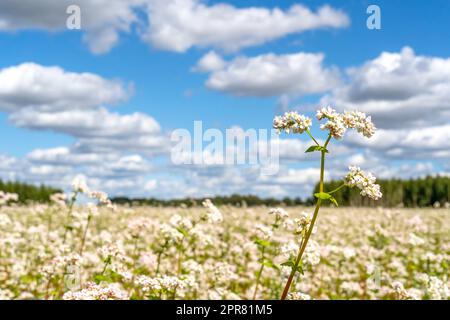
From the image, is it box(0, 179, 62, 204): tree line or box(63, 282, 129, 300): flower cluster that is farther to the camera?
box(0, 179, 62, 204): tree line

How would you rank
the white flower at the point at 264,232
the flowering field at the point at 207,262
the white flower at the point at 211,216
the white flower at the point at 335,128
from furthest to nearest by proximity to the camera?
the white flower at the point at 211,216, the white flower at the point at 264,232, the flowering field at the point at 207,262, the white flower at the point at 335,128

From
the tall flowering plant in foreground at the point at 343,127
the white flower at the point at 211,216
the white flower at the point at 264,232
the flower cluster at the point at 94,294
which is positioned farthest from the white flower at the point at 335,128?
the white flower at the point at 211,216

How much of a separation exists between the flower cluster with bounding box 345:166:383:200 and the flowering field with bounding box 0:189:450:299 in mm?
447

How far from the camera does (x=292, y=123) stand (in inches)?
143

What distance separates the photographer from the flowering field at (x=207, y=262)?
20.6 ft

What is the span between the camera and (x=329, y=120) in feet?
11.7

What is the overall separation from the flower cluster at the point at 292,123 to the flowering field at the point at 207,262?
0.67 m

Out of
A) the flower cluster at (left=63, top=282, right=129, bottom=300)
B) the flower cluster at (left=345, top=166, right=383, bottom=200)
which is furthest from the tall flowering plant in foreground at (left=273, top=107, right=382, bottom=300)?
the flower cluster at (left=63, top=282, right=129, bottom=300)

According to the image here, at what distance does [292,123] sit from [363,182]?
58 centimetres

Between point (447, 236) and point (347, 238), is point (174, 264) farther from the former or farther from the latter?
point (447, 236)

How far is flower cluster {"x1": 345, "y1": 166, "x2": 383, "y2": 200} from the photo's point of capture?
11.7 feet

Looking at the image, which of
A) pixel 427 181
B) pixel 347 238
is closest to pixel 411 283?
pixel 347 238

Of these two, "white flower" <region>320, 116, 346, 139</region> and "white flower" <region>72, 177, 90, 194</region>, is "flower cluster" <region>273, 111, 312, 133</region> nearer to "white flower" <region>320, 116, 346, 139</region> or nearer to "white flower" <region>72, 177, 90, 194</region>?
"white flower" <region>320, 116, 346, 139</region>

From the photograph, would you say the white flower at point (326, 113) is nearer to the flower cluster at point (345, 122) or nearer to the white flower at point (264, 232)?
the flower cluster at point (345, 122)
